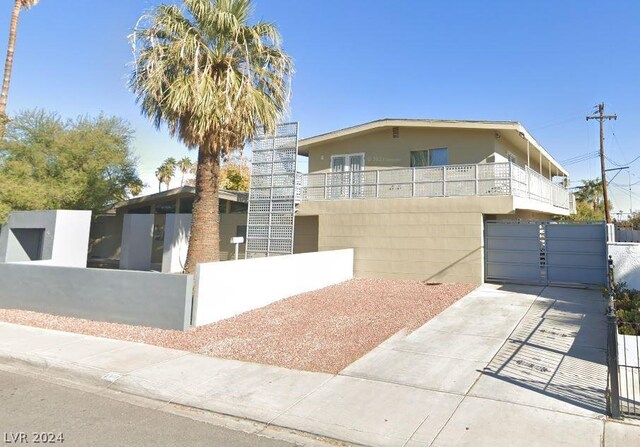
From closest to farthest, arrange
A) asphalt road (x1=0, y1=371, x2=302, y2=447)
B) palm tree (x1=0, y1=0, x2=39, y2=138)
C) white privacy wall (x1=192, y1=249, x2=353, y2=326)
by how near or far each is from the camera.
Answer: asphalt road (x1=0, y1=371, x2=302, y2=447)
white privacy wall (x1=192, y1=249, x2=353, y2=326)
palm tree (x1=0, y1=0, x2=39, y2=138)

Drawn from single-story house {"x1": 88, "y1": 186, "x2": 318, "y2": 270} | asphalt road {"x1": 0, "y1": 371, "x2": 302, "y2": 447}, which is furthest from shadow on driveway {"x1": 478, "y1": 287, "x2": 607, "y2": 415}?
single-story house {"x1": 88, "y1": 186, "x2": 318, "y2": 270}

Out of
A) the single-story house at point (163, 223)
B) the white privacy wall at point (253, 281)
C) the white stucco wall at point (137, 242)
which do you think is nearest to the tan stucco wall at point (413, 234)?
the white privacy wall at point (253, 281)

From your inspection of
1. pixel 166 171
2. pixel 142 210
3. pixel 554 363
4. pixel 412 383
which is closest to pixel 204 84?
pixel 412 383

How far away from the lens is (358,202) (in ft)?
50.4

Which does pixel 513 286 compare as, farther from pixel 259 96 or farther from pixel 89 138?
pixel 89 138

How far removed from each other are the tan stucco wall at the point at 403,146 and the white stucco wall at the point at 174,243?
6.83m

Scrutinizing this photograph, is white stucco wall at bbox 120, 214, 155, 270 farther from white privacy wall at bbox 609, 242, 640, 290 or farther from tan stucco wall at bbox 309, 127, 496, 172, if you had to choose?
white privacy wall at bbox 609, 242, 640, 290

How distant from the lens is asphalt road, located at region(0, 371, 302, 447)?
410 centimetres

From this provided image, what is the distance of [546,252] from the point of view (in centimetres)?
1330

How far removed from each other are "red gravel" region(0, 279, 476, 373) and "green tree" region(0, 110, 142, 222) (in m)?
10.2

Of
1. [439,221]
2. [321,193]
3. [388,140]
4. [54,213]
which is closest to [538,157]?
[388,140]

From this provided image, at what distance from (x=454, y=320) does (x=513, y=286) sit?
5.23m

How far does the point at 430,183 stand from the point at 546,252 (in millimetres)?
4435

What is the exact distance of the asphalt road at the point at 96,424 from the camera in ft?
13.4
